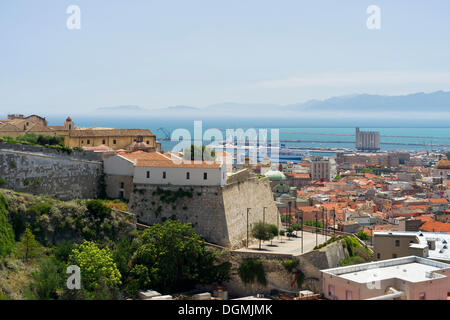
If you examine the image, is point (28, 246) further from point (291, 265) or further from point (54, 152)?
point (291, 265)

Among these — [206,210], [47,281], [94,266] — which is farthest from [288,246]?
[47,281]

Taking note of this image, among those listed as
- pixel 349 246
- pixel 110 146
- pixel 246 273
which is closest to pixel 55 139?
pixel 110 146

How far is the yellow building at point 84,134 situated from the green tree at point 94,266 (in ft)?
44.4

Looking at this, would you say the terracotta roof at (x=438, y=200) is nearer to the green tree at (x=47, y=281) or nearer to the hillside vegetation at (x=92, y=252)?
the hillside vegetation at (x=92, y=252)

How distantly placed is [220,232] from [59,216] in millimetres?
8937

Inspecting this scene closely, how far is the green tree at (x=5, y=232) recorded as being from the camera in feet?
92.6

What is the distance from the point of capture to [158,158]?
127 feet

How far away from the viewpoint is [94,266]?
29.3m

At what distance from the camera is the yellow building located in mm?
42781

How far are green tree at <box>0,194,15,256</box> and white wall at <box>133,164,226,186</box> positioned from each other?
28.7ft

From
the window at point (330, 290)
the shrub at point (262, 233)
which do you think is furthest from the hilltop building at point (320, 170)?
the window at point (330, 290)

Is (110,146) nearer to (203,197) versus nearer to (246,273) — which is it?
(203,197)

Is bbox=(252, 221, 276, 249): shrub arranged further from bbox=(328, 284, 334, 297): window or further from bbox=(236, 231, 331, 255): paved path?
bbox=(328, 284, 334, 297): window

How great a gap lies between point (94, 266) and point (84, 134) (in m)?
16.3
